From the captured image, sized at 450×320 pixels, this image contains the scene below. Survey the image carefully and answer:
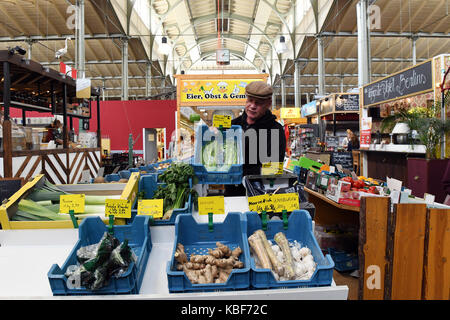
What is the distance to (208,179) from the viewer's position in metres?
2.54

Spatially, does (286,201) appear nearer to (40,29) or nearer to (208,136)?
(208,136)

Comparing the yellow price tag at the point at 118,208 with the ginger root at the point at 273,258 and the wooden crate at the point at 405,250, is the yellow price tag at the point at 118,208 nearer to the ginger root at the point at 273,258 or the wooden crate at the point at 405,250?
the ginger root at the point at 273,258

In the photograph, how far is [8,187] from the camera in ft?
6.95

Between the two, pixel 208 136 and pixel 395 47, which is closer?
pixel 208 136

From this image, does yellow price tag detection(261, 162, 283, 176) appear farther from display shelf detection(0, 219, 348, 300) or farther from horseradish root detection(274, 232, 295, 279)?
display shelf detection(0, 219, 348, 300)

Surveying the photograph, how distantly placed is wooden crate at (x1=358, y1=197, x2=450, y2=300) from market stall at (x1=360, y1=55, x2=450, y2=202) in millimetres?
3132

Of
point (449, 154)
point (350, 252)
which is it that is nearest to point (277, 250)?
point (350, 252)

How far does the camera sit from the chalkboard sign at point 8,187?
208 centimetres

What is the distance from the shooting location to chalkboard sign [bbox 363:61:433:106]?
5.83m

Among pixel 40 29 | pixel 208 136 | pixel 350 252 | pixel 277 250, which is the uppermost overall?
pixel 40 29

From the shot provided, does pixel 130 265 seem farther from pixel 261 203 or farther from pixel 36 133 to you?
pixel 36 133

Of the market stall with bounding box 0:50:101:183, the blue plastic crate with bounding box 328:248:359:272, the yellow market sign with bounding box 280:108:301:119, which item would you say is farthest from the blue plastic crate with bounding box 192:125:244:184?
the yellow market sign with bounding box 280:108:301:119

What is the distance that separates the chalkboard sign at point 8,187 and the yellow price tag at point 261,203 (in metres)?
1.68
